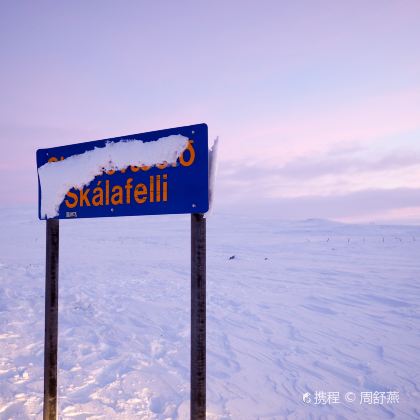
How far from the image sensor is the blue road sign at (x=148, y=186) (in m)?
2.49

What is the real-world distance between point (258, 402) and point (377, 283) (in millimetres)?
7006

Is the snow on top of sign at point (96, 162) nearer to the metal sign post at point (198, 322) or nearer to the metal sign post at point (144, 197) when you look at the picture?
the metal sign post at point (144, 197)

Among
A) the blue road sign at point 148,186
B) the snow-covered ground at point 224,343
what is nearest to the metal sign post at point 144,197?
the blue road sign at point 148,186

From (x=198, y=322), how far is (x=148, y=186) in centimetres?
104

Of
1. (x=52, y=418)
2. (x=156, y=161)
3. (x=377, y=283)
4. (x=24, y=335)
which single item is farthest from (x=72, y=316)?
(x=377, y=283)

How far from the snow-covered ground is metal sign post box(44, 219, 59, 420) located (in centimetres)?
60

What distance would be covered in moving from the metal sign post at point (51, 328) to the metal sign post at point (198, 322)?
4.79ft

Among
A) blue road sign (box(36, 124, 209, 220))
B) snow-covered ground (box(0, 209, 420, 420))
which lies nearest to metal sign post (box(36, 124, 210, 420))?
blue road sign (box(36, 124, 209, 220))

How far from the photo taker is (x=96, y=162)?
3016 millimetres

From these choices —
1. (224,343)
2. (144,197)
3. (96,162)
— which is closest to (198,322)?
Result: (144,197)

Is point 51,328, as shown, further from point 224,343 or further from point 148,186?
point 224,343

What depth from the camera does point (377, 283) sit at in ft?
32.4

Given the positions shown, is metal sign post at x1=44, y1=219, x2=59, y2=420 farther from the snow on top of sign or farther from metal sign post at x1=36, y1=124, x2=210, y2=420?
the snow on top of sign

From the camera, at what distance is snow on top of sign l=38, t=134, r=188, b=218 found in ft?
8.73
